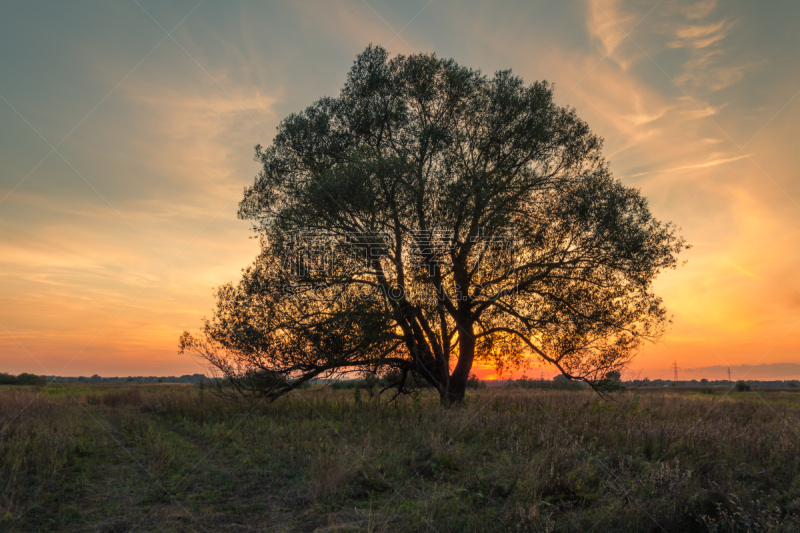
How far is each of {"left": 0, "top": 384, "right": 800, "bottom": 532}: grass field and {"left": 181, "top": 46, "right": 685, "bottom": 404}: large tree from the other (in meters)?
3.18

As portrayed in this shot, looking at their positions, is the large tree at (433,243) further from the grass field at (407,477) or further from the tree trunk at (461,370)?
the grass field at (407,477)

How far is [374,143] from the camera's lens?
1806cm

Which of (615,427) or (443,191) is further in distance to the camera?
(443,191)

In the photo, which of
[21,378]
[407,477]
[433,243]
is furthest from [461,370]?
[21,378]

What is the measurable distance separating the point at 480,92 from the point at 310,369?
12443 mm

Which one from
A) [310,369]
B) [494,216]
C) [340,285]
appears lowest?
[310,369]

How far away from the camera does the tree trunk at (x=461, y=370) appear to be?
17109 mm

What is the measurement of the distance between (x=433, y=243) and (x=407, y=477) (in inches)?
335

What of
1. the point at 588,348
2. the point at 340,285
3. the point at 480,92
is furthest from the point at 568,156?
the point at 340,285

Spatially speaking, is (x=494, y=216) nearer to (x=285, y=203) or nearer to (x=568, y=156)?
(x=568, y=156)

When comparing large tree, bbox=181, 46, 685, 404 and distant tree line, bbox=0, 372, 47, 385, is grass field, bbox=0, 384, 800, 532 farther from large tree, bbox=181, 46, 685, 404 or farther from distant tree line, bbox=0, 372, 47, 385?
distant tree line, bbox=0, 372, 47, 385

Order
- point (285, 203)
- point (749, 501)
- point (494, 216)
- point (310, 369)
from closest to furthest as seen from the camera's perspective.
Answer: point (749, 501), point (494, 216), point (310, 369), point (285, 203)

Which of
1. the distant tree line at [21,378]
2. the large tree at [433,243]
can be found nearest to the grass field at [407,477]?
the large tree at [433,243]

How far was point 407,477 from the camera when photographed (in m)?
8.06
